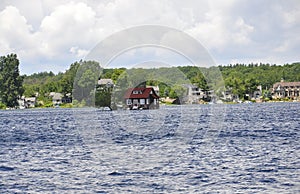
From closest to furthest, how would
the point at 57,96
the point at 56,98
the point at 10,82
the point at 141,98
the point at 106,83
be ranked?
the point at 106,83 → the point at 141,98 → the point at 10,82 → the point at 56,98 → the point at 57,96

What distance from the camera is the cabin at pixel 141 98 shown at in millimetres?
108312

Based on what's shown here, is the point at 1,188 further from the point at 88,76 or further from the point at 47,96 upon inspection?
the point at 47,96

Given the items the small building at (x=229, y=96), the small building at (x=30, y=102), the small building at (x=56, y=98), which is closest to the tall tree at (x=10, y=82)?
the small building at (x=56, y=98)

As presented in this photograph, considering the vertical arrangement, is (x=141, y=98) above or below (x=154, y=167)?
above

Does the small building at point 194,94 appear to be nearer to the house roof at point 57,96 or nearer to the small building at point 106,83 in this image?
the small building at point 106,83

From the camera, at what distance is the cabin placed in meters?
108

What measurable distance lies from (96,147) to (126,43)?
24.5ft

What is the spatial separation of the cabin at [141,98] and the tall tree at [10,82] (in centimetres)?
5637

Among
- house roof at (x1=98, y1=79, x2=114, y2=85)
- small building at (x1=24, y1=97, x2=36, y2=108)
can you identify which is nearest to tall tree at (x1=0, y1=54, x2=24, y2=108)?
small building at (x1=24, y1=97, x2=36, y2=108)

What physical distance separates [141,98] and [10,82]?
204 feet

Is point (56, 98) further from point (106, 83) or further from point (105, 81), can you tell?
point (106, 83)

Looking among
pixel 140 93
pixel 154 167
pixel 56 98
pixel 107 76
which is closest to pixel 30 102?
pixel 56 98

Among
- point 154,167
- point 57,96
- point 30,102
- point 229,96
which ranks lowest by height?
point 154,167

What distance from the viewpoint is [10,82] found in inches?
6255
